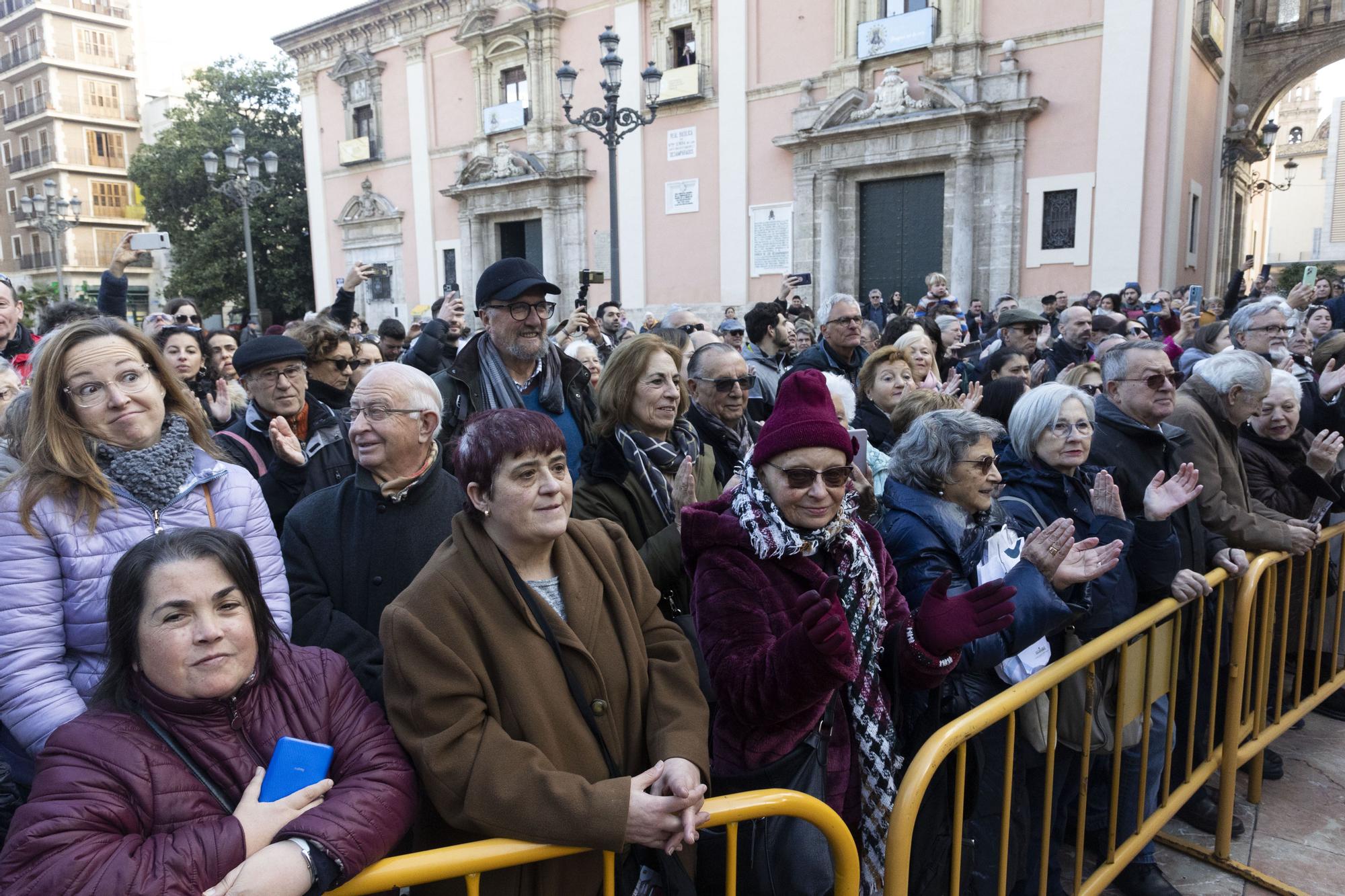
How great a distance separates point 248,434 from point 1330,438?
4.74 m

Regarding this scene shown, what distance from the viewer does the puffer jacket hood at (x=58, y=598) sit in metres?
1.93

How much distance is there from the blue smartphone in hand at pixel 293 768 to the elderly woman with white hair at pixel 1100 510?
2.31 m

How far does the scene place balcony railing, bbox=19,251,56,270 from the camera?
44906 millimetres

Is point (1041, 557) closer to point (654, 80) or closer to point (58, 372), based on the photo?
point (58, 372)

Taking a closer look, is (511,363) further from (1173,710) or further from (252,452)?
(1173,710)

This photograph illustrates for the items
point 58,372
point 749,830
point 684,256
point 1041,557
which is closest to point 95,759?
point 58,372

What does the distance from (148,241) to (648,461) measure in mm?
4567

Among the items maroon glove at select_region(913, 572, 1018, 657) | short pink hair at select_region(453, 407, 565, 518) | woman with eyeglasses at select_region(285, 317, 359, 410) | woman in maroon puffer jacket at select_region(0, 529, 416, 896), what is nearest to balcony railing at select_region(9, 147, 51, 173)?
woman with eyeglasses at select_region(285, 317, 359, 410)

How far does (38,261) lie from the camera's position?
150ft

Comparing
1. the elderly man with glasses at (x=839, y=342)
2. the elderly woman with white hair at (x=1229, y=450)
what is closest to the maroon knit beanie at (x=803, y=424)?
the elderly woman with white hair at (x=1229, y=450)

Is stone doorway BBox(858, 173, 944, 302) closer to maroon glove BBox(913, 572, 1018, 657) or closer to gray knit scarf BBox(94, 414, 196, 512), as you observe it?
maroon glove BBox(913, 572, 1018, 657)

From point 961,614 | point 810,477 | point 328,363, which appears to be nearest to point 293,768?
point 810,477

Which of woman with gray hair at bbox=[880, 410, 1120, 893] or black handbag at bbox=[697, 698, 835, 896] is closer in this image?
black handbag at bbox=[697, 698, 835, 896]

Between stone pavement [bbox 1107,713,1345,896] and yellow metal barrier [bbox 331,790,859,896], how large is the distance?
194cm
